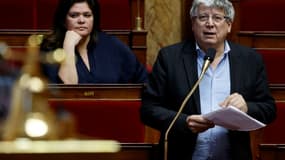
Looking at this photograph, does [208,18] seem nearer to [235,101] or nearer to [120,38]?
[235,101]

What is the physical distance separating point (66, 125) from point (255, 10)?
2.46 feet

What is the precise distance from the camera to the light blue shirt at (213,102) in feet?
2.72

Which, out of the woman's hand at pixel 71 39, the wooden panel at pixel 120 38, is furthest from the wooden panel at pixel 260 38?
the woman's hand at pixel 71 39

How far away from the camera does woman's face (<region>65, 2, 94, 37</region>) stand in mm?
1041

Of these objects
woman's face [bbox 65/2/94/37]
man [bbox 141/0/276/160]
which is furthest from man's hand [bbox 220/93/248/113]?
woman's face [bbox 65/2/94/37]

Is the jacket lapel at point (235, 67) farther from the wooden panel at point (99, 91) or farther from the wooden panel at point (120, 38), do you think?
the wooden panel at point (120, 38)

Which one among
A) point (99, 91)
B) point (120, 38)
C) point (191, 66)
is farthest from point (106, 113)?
point (120, 38)

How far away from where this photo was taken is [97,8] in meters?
1.05

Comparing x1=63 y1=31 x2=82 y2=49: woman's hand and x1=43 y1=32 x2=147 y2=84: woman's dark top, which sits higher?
x1=63 y1=31 x2=82 y2=49: woman's hand

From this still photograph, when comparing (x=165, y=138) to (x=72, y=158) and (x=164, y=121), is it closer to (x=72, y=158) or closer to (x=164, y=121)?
(x=164, y=121)

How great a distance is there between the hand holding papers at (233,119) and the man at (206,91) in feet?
0.04

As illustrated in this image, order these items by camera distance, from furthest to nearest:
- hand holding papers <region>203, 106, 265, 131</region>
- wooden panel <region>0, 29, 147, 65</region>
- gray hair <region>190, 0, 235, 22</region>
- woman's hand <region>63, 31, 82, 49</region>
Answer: wooden panel <region>0, 29, 147, 65</region>, woman's hand <region>63, 31, 82, 49</region>, gray hair <region>190, 0, 235, 22</region>, hand holding papers <region>203, 106, 265, 131</region>

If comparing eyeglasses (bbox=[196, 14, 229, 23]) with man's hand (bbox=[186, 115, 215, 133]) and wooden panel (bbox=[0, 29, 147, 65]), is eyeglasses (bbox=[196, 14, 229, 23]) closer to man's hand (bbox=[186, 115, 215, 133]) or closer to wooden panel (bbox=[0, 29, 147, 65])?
man's hand (bbox=[186, 115, 215, 133])

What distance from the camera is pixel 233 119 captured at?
79 centimetres
